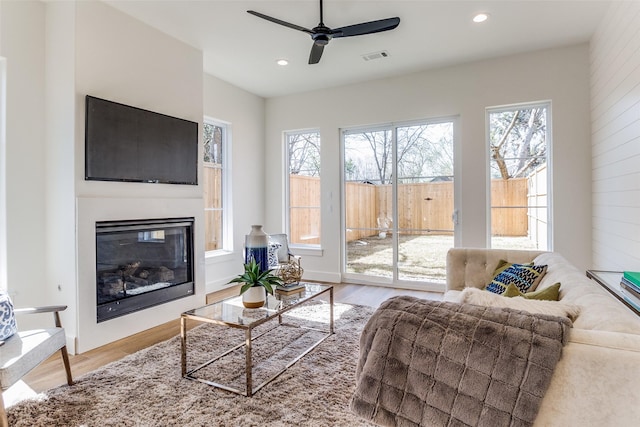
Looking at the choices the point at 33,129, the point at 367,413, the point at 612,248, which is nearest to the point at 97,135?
the point at 33,129

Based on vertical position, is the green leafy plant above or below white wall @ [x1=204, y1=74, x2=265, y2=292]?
below

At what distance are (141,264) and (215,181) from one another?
71.3 inches

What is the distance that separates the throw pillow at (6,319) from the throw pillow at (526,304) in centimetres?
242

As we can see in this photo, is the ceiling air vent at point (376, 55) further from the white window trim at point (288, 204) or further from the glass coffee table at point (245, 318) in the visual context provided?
the glass coffee table at point (245, 318)

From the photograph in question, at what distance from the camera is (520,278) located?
238cm

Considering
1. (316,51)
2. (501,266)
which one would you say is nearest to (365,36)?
(316,51)

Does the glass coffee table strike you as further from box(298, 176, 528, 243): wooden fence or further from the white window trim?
the white window trim

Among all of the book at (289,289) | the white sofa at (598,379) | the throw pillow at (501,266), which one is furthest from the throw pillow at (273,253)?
the white sofa at (598,379)

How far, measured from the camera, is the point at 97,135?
112 inches

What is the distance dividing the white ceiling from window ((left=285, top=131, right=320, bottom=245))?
3.79 ft

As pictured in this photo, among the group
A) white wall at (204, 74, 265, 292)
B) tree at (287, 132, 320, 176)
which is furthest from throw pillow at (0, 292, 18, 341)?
tree at (287, 132, 320, 176)

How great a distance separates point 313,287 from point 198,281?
1510mm

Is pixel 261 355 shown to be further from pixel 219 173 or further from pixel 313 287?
pixel 219 173

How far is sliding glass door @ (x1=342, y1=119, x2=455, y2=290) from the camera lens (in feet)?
14.8
